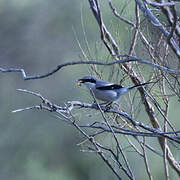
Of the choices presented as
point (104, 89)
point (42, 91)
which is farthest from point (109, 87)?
point (42, 91)

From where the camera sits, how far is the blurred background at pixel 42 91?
968 cm

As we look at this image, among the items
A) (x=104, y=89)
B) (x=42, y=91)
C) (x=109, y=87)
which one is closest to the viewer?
(x=109, y=87)

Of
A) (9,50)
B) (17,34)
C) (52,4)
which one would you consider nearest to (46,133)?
(9,50)

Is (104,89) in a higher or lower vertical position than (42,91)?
higher

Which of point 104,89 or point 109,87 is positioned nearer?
point 109,87

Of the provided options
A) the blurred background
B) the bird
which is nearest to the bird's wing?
the bird

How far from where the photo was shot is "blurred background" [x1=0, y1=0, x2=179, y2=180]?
9680mm

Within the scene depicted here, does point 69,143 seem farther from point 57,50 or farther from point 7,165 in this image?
point 57,50

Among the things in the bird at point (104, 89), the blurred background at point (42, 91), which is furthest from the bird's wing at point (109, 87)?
the blurred background at point (42, 91)

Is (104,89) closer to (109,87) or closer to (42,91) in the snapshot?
(109,87)

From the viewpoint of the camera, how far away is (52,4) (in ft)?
53.2

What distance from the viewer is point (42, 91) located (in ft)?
37.6

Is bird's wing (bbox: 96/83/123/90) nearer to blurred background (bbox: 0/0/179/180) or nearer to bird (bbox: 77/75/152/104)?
bird (bbox: 77/75/152/104)

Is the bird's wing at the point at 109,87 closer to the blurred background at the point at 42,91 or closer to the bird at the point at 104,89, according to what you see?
the bird at the point at 104,89
